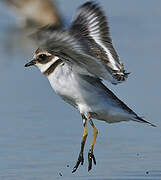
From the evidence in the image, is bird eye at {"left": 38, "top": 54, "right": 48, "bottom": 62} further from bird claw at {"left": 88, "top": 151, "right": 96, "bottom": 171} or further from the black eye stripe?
Result: bird claw at {"left": 88, "top": 151, "right": 96, "bottom": 171}

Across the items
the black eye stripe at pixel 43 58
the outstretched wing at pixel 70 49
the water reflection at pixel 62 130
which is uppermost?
the outstretched wing at pixel 70 49

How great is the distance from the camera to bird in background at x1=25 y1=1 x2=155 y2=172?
26.3ft

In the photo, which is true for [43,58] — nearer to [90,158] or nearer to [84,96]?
[84,96]

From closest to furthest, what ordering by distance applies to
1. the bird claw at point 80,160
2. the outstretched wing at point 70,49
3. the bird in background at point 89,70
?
the outstretched wing at point 70,49, the bird in background at point 89,70, the bird claw at point 80,160

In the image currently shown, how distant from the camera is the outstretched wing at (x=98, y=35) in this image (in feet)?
26.5

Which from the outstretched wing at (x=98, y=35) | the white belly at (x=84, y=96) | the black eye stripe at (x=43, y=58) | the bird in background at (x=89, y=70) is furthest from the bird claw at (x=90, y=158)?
the black eye stripe at (x=43, y=58)

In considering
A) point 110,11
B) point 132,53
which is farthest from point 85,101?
point 110,11

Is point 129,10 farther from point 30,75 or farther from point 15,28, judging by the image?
point 15,28

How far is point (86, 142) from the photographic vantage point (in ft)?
31.2

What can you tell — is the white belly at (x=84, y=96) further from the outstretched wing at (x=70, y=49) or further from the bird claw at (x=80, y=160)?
the bird claw at (x=80, y=160)

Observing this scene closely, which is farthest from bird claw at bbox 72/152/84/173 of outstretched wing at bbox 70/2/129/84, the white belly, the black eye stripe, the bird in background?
the black eye stripe

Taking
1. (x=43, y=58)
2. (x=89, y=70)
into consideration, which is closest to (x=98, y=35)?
(x=89, y=70)

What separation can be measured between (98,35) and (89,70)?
59 cm

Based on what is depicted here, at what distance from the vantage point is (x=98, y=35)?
8.70 m
